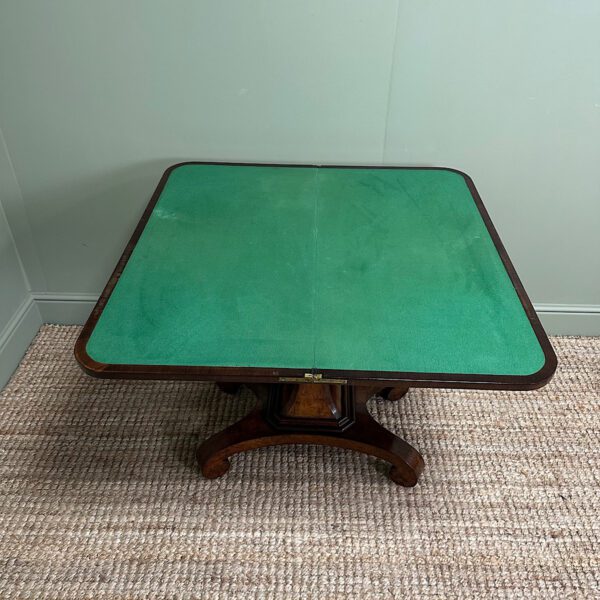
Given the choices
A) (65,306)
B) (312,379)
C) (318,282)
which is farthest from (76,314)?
(312,379)

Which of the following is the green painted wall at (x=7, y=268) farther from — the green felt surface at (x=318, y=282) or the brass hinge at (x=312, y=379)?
the brass hinge at (x=312, y=379)

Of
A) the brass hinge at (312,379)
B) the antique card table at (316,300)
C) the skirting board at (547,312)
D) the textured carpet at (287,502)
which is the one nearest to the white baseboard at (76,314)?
the skirting board at (547,312)

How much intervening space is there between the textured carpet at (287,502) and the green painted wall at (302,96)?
1.57ft

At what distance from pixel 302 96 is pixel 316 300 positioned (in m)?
0.57

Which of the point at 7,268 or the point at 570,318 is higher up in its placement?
the point at 7,268

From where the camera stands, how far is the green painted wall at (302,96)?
3.92 feet

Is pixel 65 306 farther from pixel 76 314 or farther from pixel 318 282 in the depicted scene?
pixel 318 282

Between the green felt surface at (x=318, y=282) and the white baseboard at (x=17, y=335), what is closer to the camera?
the green felt surface at (x=318, y=282)

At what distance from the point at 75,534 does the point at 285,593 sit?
0.43 metres

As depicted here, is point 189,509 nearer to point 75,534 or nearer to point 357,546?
point 75,534

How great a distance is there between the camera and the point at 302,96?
1.29 meters

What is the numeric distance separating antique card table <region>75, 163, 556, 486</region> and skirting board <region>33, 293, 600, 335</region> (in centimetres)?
55

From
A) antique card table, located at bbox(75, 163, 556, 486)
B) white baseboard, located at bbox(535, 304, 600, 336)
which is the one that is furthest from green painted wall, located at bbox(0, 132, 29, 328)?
white baseboard, located at bbox(535, 304, 600, 336)

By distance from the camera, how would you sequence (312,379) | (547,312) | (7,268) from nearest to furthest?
1. (312,379)
2. (7,268)
3. (547,312)
